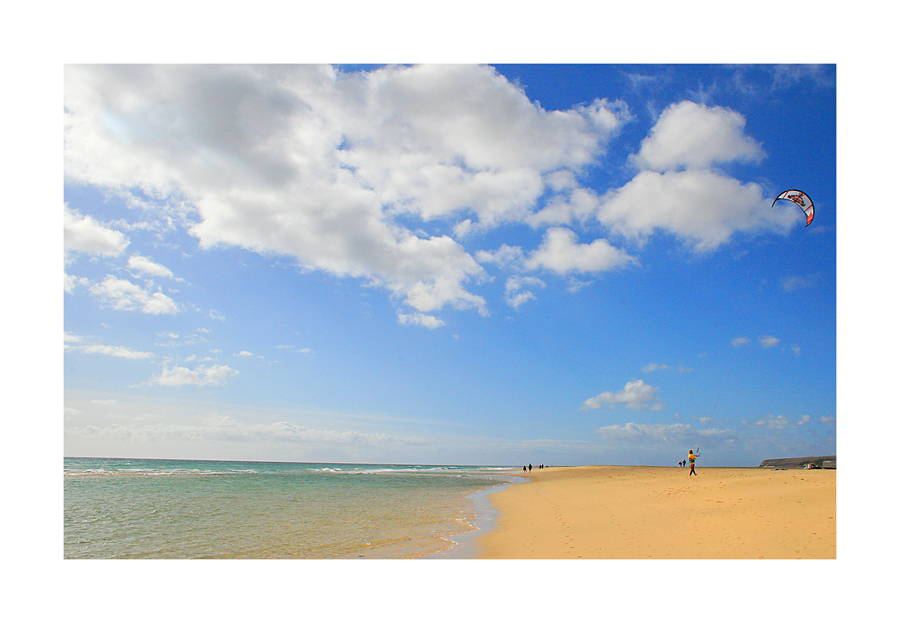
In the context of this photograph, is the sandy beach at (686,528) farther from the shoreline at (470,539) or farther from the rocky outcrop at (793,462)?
the rocky outcrop at (793,462)

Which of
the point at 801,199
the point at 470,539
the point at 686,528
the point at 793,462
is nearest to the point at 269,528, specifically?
the point at 470,539

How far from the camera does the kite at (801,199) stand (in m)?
14.5

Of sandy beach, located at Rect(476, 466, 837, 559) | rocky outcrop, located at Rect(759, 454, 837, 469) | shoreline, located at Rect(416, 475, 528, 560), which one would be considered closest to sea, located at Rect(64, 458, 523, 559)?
shoreline, located at Rect(416, 475, 528, 560)

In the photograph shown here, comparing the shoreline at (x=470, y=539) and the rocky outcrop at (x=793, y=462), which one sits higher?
the shoreline at (x=470, y=539)

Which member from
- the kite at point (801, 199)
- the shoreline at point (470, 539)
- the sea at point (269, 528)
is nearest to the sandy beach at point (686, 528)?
the shoreline at point (470, 539)

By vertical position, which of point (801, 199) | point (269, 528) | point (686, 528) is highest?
point (801, 199)

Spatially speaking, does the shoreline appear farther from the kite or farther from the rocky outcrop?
the rocky outcrop

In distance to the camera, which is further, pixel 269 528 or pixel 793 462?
pixel 793 462

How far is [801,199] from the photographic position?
14750mm

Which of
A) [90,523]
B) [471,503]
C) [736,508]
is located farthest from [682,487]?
[90,523]

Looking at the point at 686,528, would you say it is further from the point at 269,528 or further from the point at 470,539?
the point at 269,528

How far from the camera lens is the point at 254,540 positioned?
13.4m

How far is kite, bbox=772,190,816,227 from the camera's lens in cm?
1445

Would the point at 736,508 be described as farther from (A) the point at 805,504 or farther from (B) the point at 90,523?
(B) the point at 90,523
